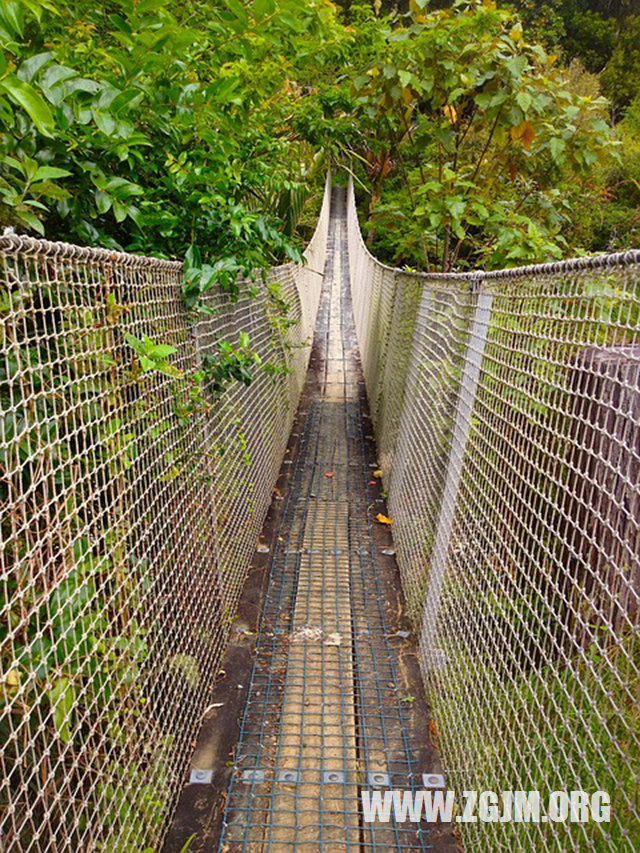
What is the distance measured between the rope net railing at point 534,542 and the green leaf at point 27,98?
3.21 ft

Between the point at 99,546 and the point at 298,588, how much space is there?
160 cm

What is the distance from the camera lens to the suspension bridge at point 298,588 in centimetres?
98

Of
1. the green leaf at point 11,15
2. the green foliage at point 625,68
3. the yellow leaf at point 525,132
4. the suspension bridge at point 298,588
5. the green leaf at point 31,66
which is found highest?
the green foliage at point 625,68

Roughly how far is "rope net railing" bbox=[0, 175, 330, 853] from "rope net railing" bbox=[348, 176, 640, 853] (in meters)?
0.82

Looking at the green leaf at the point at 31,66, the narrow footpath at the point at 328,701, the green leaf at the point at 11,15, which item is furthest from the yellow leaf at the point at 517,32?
the green leaf at the point at 11,15

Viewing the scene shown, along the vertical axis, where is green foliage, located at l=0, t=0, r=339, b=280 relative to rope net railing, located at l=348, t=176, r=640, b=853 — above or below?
above

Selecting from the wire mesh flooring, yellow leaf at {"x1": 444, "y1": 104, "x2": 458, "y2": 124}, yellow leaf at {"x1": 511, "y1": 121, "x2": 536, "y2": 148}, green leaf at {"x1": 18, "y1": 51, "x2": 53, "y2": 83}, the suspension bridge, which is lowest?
the wire mesh flooring

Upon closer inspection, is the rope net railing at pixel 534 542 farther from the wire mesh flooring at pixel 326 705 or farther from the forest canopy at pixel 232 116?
the forest canopy at pixel 232 116

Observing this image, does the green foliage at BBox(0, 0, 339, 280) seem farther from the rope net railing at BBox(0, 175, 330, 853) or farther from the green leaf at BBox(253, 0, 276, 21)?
the rope net railing at BBox(0, 175, 330, 853)

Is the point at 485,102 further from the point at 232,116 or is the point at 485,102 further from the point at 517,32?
the point at 232,116

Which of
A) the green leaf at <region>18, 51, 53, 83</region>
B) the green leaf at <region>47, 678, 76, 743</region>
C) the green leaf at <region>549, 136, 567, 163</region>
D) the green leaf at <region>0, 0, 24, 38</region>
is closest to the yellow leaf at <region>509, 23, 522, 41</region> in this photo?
the green leaf at <region>549, 136, 567, 163</region>

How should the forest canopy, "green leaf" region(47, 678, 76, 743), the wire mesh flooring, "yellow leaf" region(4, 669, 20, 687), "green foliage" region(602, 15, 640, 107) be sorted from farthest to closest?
"green foliage" region(602, 15, 640, 107)
the wire mesh flooring
the forest canopy
"green leaf" region(47, 678, 76, 743)
"yellow leaf" region(4, 669, 20, 687)

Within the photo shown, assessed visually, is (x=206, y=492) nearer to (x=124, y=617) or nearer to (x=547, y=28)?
(x=124, y=617)

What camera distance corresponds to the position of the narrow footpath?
1.61 metres
